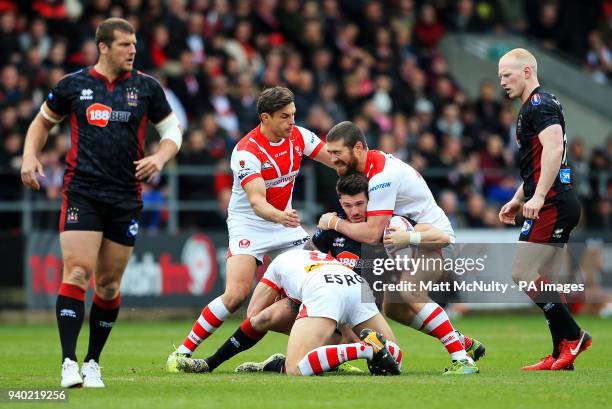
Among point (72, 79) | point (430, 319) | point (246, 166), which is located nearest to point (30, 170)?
point (72, 79)

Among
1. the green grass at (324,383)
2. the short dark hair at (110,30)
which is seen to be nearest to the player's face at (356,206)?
the green grass at (324,383)

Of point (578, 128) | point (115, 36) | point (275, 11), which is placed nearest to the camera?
point (115, 36)

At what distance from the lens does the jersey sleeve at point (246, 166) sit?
11.2 metres

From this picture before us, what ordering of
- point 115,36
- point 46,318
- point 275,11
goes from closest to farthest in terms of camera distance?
point 115,36
point 46,318
point 275,11

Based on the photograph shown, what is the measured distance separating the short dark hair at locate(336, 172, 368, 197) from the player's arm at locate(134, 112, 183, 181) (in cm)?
164

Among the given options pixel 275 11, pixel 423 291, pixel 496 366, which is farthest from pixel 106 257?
pixel 275 11

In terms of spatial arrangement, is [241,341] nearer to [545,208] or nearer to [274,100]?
[274,100]

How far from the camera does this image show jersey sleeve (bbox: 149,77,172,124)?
9.82 m

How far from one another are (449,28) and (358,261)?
1811 cm

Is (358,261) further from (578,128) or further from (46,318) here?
(578,128)

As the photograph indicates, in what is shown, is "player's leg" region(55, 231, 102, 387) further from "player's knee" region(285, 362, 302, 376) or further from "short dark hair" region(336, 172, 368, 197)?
"short dark hair" region(336, 172, 368, 197)

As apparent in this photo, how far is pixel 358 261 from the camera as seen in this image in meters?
11.1

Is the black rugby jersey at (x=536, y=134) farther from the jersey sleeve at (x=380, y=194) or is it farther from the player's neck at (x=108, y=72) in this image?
the player's neck at (x=108, y=72)

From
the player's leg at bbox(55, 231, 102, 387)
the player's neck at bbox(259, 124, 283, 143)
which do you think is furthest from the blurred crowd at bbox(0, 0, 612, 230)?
the player's leg at bbox(55, 231, 102, 387)
